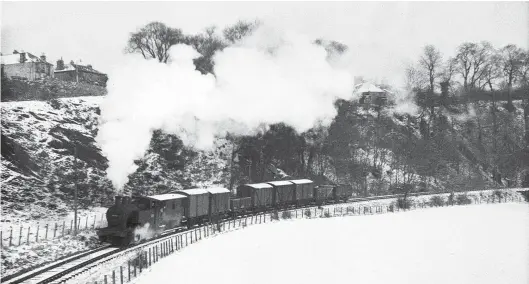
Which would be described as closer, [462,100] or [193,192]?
[193,192]

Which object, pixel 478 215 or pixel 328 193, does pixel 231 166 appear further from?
pixel 478 215

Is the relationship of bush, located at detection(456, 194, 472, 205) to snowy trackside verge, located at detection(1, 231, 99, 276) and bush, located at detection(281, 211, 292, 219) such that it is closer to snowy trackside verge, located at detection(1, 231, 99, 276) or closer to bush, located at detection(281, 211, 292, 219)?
bush, located at detection(281, 211, 292, 219)

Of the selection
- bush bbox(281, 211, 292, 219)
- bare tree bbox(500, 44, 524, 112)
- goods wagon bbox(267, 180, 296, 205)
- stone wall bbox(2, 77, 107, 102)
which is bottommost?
bush bbox(281, 211, 292, 219)

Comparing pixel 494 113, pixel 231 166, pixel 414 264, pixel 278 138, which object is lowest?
pixel 414 264

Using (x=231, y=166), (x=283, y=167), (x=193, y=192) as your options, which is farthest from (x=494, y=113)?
(x=193, y=192)

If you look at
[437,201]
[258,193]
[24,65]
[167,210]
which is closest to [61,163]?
[258,193]

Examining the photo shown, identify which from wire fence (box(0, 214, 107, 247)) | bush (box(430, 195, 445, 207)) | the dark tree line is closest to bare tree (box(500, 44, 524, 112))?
the dark tree line

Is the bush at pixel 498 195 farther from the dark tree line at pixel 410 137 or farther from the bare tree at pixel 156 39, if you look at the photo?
the bare tree at pixel 156 39
